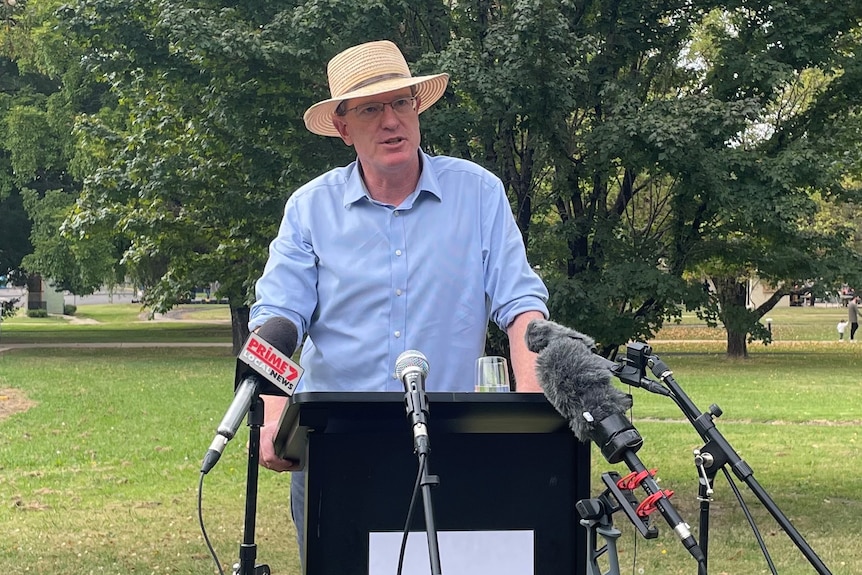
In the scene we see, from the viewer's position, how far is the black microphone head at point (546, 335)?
242cm

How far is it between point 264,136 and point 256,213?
1.14 metres

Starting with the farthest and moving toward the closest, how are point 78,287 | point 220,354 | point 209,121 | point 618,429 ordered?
point 78,287
point 220,354
point 209,121
point 618,429

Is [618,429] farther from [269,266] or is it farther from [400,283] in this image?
[269,266]

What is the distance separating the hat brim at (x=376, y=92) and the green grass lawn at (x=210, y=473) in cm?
172

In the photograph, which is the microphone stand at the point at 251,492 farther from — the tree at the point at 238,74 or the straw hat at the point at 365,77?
the tree at the point at 238,74

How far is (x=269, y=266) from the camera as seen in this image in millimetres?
Result: 3289

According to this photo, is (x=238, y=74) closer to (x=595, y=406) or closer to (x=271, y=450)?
(x=271, y=450)

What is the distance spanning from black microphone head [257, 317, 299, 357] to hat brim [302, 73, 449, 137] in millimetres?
897

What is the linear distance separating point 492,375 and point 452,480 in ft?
1.36

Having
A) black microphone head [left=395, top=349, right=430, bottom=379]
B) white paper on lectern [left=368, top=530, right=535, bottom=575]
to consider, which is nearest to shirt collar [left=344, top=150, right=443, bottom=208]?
black microphone head [left=395, top=349, right=430, bottom=379]

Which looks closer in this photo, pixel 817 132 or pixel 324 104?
pixel 324 104

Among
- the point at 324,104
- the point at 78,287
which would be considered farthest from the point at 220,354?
the point at 324,104

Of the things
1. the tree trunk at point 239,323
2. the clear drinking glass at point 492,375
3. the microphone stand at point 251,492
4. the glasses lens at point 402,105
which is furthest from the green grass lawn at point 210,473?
the tree trunk at point 239,323

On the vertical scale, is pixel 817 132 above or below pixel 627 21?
below
